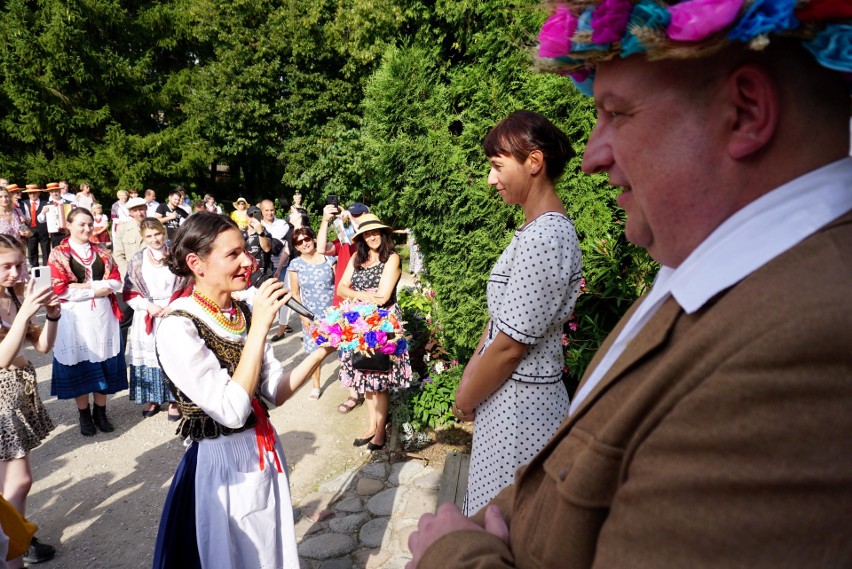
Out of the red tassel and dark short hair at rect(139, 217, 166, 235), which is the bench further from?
dark short hair at rect(139, 217, 166, 235)

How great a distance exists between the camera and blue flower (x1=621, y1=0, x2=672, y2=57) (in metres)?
0.78

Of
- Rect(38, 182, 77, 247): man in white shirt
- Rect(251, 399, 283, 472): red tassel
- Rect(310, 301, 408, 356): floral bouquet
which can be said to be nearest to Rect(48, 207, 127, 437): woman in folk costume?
Rect(310, 301, 408, 356): floral bouquet

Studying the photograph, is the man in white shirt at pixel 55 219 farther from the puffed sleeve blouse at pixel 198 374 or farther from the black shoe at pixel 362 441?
the puffed sleeve blouse at pixel 198 374

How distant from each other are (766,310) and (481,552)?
67 centimetres

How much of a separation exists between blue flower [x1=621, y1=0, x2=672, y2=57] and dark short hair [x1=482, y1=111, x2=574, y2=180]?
52.5 inches

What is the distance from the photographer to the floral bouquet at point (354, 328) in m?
3.17

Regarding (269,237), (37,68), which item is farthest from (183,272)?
(37,68)

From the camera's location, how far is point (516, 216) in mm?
4199

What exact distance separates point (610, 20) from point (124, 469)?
18.5ft

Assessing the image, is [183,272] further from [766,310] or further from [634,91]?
[766,310]

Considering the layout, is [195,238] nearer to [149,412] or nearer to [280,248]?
[149,412]

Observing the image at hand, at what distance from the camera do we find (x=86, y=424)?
5.56 meters

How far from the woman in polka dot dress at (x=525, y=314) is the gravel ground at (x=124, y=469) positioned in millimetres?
2678

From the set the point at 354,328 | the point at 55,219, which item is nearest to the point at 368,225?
the point at 354,328
